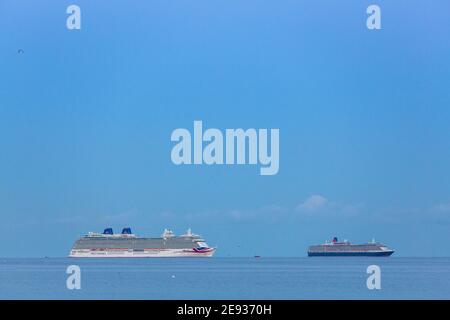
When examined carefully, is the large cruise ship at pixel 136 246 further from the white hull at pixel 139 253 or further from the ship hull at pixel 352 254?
the ship hull at pixel 352 254

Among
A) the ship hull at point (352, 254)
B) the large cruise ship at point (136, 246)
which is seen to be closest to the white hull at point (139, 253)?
the large cruise ship at point (136, 246)

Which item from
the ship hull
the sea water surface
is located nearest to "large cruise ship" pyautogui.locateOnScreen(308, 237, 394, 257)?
the ship hull

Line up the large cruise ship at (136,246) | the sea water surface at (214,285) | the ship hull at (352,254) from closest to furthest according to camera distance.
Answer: the sea water surface at (214,285), the large cruise ship at (136,246), the ship hull at (352,254)

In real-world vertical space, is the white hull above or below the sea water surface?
below

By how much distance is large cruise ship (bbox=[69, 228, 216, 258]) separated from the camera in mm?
49312

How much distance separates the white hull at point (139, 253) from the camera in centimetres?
4941

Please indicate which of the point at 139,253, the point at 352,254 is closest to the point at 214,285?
the point at 139,253

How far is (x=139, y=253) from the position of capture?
51031mm

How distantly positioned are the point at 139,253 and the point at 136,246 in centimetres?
74

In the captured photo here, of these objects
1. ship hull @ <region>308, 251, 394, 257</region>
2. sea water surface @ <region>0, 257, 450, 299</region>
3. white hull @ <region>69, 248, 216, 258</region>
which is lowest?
ship hull @ <region>308, 251, 394, 257</region>

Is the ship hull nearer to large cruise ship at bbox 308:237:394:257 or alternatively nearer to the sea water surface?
large cruise ship at bbox 308:237:394:257

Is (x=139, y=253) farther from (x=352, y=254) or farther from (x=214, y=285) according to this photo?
(x=214, y=285)
